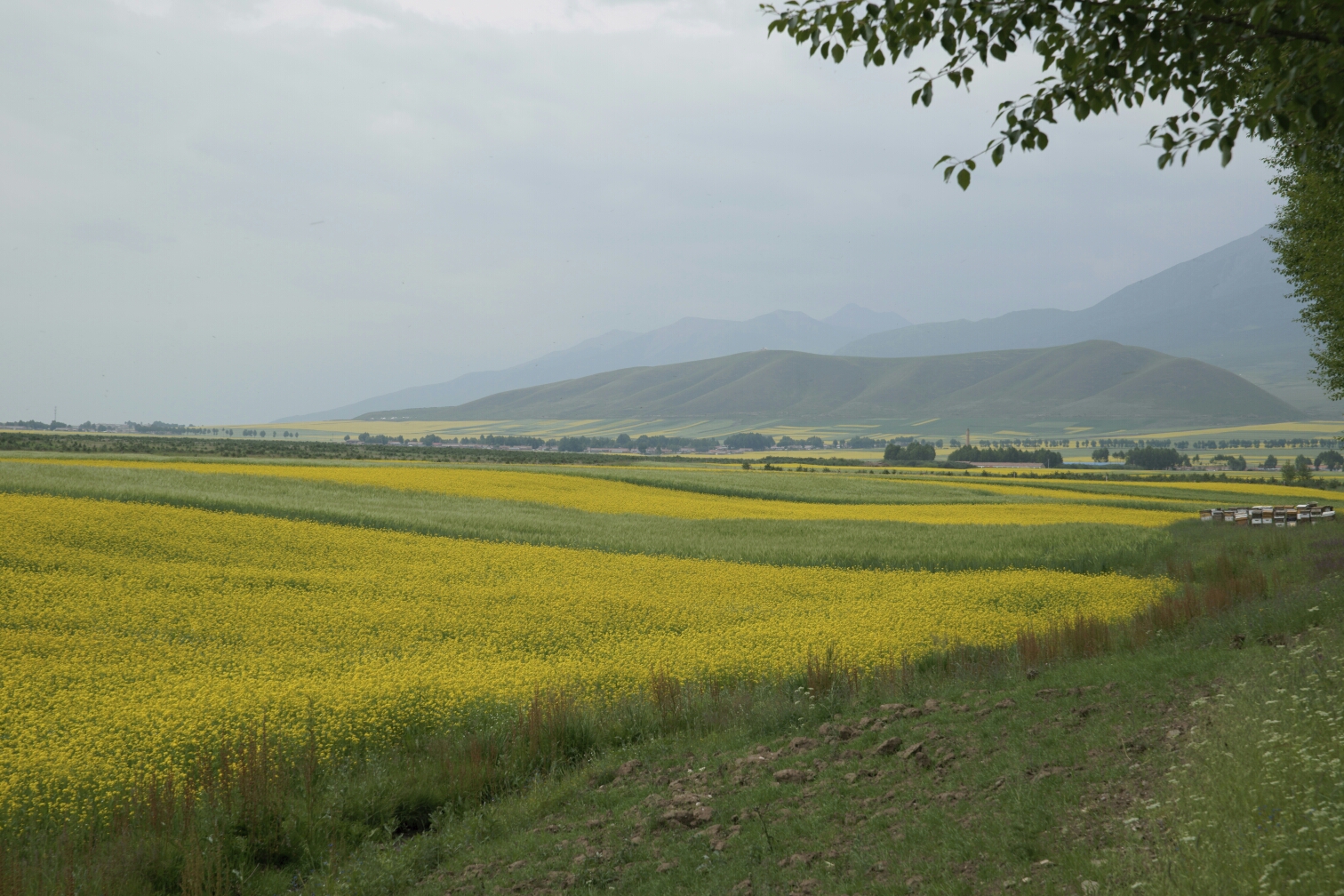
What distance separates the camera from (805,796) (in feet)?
25.6

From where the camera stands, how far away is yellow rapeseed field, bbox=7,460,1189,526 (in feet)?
124

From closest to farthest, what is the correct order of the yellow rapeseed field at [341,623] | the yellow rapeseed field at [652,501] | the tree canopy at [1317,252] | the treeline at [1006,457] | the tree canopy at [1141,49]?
the tree canopy at [1141,49], the yellow rapeseed field at [341,623], the tree canopy at [1317,252], the yellow rapeseed field at [652,501], the treeline at [1006,457]

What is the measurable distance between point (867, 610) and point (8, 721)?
46.9ft

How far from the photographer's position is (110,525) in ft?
68.1

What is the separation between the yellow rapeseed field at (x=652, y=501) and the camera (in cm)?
3791

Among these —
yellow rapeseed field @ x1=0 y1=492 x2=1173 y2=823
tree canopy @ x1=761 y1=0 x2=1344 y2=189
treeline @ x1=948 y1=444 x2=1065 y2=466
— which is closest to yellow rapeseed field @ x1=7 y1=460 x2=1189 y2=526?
yellow rapeseed field @ x1=0 y1=492 x2=1173 y2=823

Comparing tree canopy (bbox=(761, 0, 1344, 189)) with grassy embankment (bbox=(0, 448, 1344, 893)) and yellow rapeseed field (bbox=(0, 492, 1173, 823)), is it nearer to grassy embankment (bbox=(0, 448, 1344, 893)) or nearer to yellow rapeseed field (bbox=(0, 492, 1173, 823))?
grassy embankment (bbox=(0, 448, 1344, 893))

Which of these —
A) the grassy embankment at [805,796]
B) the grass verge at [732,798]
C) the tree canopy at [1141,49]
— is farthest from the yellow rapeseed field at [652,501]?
the tree canopy at [1141,49]

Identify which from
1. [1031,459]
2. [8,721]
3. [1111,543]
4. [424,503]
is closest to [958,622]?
[1111,543]

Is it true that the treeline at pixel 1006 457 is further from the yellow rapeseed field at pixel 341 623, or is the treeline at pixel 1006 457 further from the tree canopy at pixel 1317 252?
the yellow rapeseed field at pixel 341 623

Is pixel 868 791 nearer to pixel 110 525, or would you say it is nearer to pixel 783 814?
pixel 783 814

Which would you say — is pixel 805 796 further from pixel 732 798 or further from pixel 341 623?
pixel 341 623

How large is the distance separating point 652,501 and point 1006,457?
96.6 meters

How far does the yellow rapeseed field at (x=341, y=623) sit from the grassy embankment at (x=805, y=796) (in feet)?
3.90
